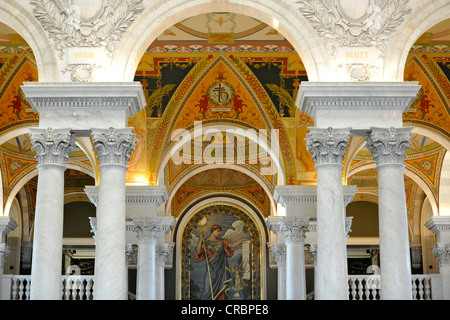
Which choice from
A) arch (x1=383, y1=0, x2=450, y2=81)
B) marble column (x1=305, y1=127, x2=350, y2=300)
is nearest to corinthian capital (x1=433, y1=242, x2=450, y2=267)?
arch (x1=383, y1=0, x2=450, y2=81)

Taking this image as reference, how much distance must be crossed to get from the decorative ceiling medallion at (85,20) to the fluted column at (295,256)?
22.4 feet

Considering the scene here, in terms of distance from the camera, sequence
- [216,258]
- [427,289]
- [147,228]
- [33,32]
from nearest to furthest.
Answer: [33,32] → [147,228] → [427,289] → [216,258]

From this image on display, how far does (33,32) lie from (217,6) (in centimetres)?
299

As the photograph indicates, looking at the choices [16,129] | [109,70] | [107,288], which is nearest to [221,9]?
[109,70]

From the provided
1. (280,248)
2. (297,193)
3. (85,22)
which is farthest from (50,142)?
(280,248)

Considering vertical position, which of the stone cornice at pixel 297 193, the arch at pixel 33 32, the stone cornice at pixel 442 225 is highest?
the arch at pixel 33 32

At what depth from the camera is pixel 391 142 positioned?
11562 mm

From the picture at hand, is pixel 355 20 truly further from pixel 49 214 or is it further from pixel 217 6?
pixel 49 214

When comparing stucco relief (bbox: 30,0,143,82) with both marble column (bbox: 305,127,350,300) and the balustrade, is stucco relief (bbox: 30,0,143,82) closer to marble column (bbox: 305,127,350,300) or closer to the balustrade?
marble column (bbox: 305,127,350,300)

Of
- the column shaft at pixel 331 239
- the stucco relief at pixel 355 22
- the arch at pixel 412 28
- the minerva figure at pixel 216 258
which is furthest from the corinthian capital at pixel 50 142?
the minerva figure at pixel 216 258

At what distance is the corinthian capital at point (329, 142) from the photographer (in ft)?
37.8

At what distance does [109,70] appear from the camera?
39.1 feet

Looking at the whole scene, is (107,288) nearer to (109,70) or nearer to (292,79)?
(109,70)

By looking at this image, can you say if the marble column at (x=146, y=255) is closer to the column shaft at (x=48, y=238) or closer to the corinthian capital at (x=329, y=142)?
the column shaft at (x=48, y=238)
